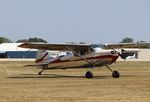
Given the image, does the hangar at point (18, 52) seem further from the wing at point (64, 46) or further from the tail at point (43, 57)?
the wing at point (64, 46)

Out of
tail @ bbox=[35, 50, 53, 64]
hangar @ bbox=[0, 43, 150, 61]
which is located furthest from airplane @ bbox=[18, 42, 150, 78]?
hangar @ bbox=[0, 43, 150, 61]

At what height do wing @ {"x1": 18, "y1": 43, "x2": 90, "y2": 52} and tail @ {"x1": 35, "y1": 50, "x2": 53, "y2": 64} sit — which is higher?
wing @ {"x1": 18, "y1": 43, "x2": 90, "y2": 52}

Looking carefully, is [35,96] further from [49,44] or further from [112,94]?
[49,44]

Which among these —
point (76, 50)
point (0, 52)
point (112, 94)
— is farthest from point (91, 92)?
point (0, 52)

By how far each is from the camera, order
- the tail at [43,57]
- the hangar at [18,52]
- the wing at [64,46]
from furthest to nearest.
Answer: the hangar at [18,52] → the tail at [43,57] → the wing at [64,46]

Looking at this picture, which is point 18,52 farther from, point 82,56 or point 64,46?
point 82,56

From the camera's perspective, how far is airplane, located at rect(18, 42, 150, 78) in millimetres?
31359

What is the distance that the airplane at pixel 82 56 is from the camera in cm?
3136

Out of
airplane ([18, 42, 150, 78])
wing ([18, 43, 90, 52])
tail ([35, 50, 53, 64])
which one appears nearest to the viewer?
airplane ([18, 42, 150, 78])

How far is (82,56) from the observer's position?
32750mm

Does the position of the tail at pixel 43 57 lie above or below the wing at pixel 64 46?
below

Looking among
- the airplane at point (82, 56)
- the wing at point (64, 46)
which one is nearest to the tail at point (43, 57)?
the airplane at point (82, 56)

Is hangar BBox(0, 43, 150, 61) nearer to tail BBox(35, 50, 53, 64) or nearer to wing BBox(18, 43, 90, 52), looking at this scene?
tail BBox(35, 50, 53, 64)

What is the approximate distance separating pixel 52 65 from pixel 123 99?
18.1 m
